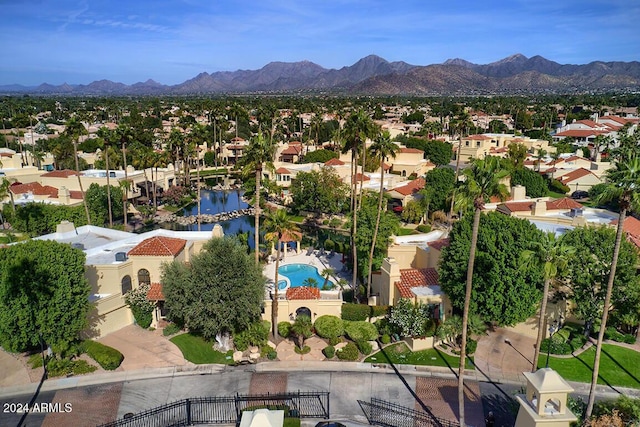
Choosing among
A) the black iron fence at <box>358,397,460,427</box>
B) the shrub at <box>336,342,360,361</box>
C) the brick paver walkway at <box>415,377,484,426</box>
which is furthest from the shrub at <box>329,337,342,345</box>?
the black iron fence at <box>358,397,460,427</box>

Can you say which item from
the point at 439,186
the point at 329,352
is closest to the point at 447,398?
the point at 329,352

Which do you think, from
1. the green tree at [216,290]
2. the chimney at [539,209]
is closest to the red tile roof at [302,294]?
the green tree at [216,290]

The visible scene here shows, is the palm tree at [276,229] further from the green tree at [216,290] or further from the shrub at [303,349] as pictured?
the shrub at [303,349]

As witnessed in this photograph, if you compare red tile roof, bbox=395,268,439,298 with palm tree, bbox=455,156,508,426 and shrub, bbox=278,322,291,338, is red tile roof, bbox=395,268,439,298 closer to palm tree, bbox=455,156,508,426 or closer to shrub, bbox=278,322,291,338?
shrub, bbox=278,322,291,338

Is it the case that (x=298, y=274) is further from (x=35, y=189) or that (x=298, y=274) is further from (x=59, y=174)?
(x=59, y=174)

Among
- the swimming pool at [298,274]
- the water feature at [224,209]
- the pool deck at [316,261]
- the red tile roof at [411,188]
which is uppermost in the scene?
the red tile roof at [411,188]
